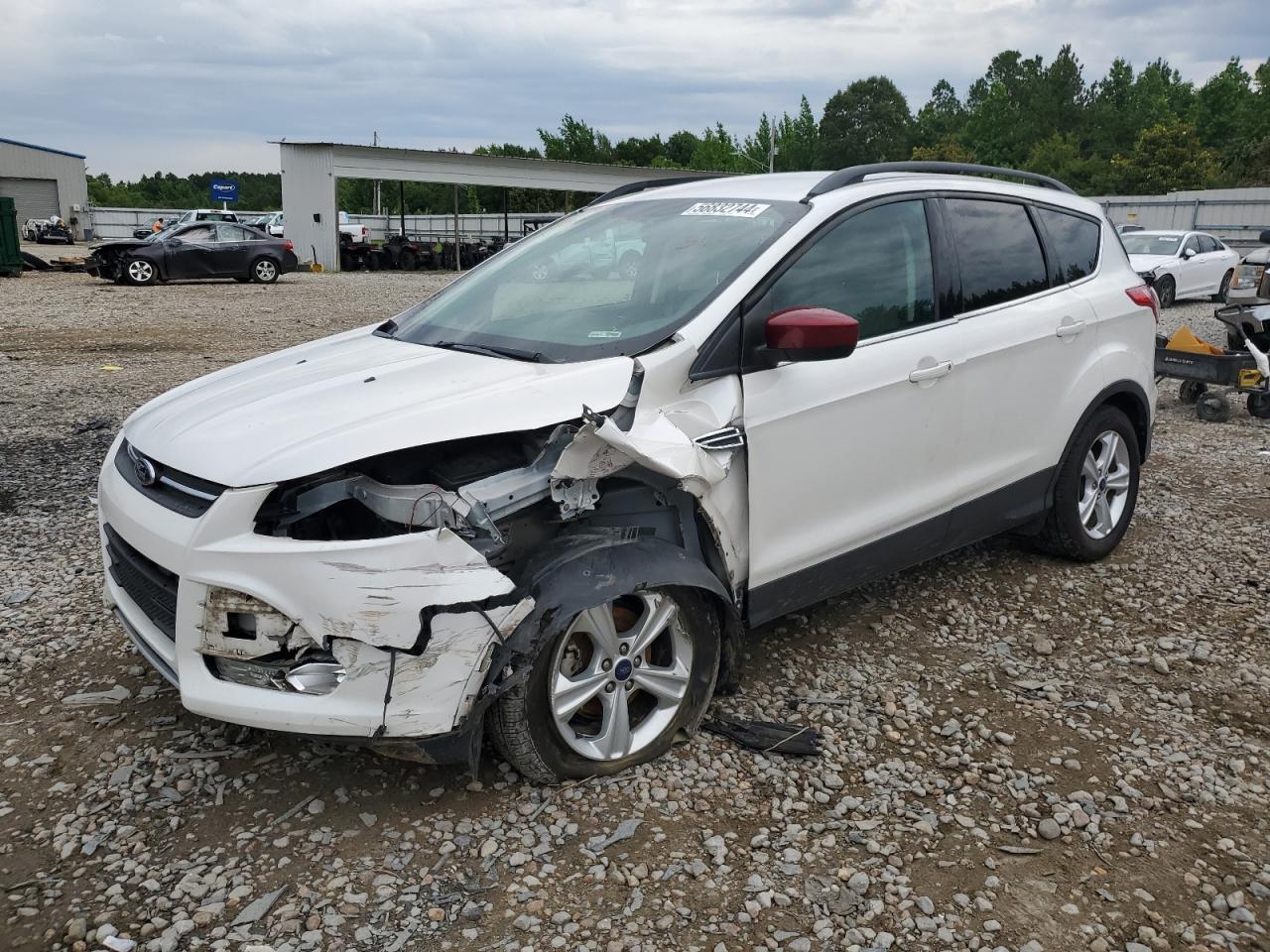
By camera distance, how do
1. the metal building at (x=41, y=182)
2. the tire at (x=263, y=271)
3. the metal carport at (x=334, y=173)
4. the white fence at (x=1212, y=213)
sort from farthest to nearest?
1. the metal building at (x=41, y=182)
2. the metal carport at (x=334, y=173)
3. the white fence at (x=1212, y=213)
4. the tire at (x=263, y=271)

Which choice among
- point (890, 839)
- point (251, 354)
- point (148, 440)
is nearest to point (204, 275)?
point (251, 354)

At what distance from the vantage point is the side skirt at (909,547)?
355cm

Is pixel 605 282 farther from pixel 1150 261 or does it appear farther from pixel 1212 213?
pixel 1212 213

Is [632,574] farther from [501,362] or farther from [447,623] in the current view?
[501,362]

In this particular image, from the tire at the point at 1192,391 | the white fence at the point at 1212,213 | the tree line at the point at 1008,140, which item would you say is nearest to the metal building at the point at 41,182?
the tree line at the point at 1008,140

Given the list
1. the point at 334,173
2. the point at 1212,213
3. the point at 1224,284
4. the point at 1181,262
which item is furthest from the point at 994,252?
the point at 334,173

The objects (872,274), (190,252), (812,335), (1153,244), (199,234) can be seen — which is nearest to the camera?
(812,335)

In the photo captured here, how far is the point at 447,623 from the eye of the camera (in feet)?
8.86

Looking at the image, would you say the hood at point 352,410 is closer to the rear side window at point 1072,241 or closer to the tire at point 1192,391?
the rear side window at point 1072,241

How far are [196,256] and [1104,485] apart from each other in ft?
76.0

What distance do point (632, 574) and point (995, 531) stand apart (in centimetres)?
217

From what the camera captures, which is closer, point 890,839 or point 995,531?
point 890,839

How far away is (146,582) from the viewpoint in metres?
3.03

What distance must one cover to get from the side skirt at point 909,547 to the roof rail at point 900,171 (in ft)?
4.44
